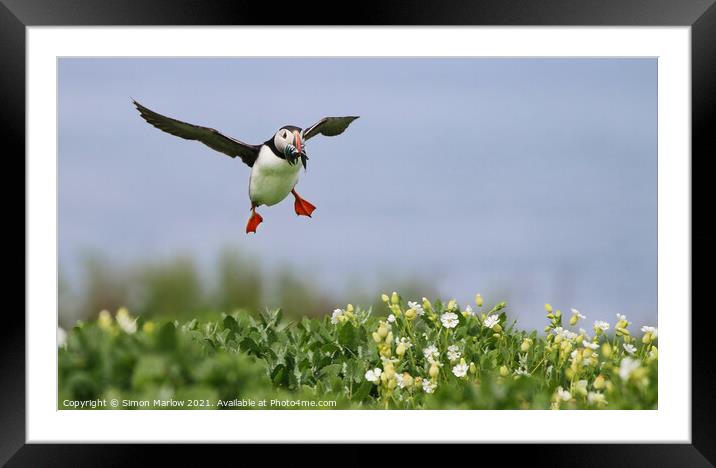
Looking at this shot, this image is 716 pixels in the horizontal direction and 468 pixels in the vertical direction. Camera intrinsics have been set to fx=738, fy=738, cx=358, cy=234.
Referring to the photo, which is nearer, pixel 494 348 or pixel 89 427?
pixel 89 427

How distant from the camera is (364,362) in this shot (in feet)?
9.46

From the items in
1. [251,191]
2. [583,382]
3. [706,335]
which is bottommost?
[583,382]

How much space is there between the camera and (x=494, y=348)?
124 inches

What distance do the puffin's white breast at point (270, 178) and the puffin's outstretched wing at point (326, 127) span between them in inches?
4.6

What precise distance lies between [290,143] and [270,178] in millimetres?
157

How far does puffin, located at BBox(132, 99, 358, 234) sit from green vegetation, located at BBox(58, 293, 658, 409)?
1.69ft

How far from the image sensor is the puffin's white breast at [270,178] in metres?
2.78

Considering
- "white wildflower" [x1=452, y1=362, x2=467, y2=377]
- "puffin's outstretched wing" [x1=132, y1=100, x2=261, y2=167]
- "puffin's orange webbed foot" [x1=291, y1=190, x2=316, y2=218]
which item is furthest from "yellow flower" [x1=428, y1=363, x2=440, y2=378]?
"puffin's outstretched wing" [x1=132, y1=100, x2=261, y2=167]

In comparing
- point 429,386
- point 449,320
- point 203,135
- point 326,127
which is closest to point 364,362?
point 429,386

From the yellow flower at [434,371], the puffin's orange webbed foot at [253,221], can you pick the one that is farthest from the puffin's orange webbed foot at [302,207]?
the yellow flower at [434,371]

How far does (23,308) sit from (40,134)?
625 millimetres

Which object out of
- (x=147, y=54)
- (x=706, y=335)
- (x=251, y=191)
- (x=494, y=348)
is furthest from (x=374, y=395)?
(x=147, y=54)

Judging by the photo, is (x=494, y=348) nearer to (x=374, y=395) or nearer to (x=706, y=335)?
(x=374, y=395)

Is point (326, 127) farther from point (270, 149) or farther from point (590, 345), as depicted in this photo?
point (590, 345)
